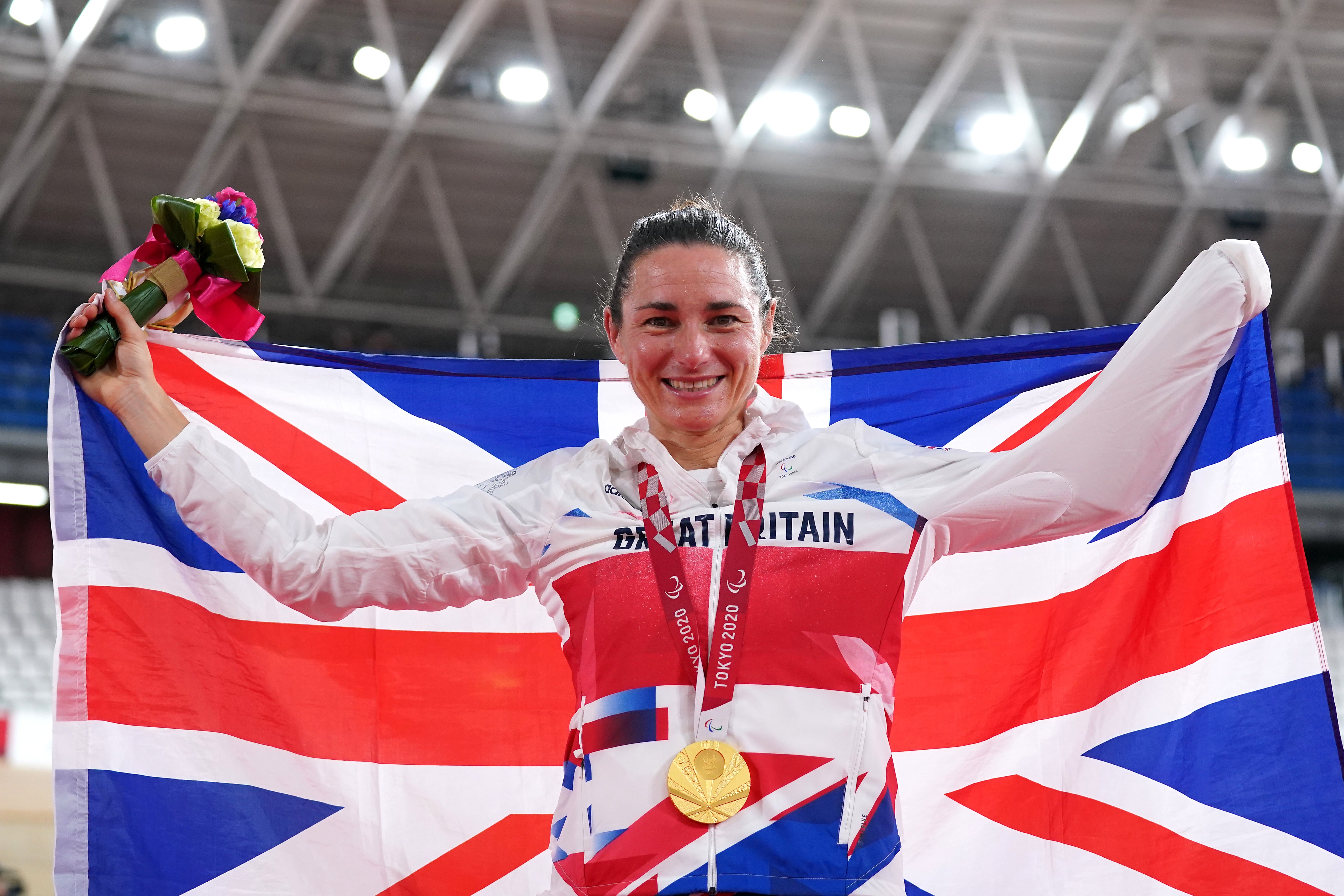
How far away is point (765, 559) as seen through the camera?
1.91 m

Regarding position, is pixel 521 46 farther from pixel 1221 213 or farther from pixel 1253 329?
A: pixel 1253 329

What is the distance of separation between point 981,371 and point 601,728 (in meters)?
1.41

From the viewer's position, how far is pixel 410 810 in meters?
2.62

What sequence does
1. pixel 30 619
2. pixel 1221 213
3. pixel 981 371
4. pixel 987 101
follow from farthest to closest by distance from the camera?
pixel 1221 213 → pixel 987 101 → pixel 30 619 → pixel 981 371

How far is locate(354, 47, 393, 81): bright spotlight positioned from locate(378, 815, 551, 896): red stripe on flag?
34.1 ft

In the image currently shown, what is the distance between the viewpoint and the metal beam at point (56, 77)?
11.3 metres

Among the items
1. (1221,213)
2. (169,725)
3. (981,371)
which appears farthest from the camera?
(1221,213)

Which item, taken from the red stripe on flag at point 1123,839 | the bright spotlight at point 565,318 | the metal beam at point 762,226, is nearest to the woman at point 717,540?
the red stripe on flag at point 1123,839

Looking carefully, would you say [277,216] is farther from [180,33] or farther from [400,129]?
[180,33]

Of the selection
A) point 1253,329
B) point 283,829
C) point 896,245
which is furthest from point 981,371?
point 896,245

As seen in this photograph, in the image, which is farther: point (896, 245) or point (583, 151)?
point (896, 245)

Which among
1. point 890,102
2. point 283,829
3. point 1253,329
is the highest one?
point 890,102

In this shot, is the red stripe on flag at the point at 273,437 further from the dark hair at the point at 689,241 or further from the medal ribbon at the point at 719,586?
the medal ribbon at the point at 719,586

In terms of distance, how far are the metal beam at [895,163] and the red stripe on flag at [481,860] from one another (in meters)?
11.1
